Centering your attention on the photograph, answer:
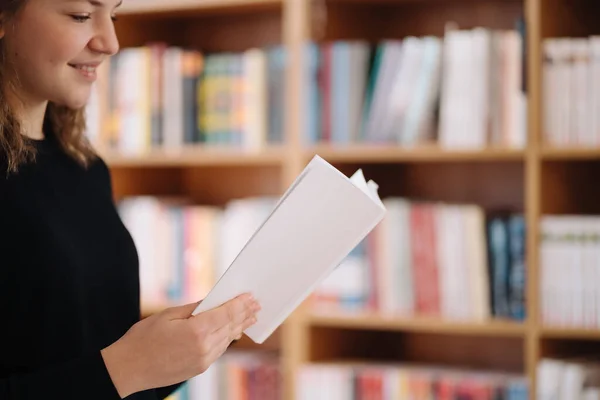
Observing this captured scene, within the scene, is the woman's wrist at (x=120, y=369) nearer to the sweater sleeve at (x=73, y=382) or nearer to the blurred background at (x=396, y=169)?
the sweater sleeve at (x=73, y=382)

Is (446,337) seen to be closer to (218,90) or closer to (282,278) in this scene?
(218,90)

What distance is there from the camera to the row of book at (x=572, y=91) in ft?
7.36

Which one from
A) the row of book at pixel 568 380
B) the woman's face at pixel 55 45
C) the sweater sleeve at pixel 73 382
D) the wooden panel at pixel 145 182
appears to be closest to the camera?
the sweater sleeve at pixel 73 382

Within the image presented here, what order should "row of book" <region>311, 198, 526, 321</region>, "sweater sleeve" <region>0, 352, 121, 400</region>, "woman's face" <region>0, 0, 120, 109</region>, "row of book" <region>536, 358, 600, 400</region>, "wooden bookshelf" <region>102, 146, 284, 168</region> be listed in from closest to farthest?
1. "sweater sleeve" <region>0, 352, 121, 400</region>
2. "woman's face" <region>0, 0, 120, 109</region>
3. "row of book" <region>536, 358, 600, 400</region>
4. "row of book" <region>311, 198, 526, 321</region>
5. "wooden bookshelf" <region>102, 146, 284, 168</region>

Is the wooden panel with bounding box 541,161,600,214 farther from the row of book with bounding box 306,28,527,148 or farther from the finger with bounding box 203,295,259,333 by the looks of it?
the finger with bounding box 203,295,259,333

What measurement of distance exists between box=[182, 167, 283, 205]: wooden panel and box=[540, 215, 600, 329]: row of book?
0.93m

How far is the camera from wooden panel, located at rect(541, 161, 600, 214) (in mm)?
2379

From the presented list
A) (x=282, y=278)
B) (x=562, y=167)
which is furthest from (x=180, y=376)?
(x=562, y=167)

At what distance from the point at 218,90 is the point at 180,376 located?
169cm

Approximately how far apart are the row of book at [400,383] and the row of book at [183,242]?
43cm

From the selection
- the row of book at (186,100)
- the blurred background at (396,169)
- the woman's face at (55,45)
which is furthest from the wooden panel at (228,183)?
the woman's face at (55,45)

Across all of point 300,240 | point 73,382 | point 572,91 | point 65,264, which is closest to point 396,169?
point 572,91

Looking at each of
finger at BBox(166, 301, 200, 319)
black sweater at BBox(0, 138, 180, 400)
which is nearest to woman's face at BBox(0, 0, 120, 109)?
black sweater at BBox(0, 138, 180, 400)

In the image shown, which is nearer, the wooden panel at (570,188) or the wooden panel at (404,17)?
the wooden panel at (570,188)
